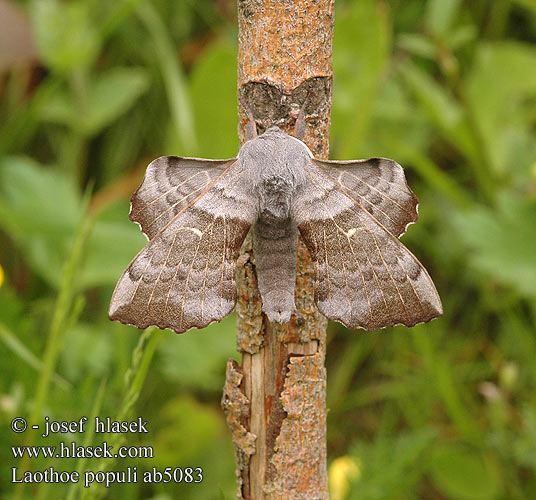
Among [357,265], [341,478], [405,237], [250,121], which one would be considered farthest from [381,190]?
[405,237]

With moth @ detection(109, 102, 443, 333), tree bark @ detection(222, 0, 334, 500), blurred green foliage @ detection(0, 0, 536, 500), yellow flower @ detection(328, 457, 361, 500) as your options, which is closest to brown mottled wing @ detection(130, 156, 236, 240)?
moth @ detection(109, 102, 443, 333)

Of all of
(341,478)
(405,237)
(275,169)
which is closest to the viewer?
(275,169)

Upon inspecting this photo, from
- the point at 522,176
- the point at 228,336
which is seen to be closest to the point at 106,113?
the point at 228,336

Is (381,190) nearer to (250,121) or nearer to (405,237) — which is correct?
(250,121)

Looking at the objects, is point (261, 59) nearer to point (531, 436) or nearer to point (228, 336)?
point (531, 436)

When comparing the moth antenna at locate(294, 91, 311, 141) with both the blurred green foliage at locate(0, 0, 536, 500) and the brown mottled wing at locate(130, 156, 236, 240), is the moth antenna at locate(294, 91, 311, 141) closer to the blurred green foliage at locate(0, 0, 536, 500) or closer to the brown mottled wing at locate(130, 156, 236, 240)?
the brown mottled wing at locate(130, 156, 236, 240)

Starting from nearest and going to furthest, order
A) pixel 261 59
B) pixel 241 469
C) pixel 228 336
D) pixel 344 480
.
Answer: pixel 261 59, pixel 241 469, pixel 344 480, pixel 228 336
